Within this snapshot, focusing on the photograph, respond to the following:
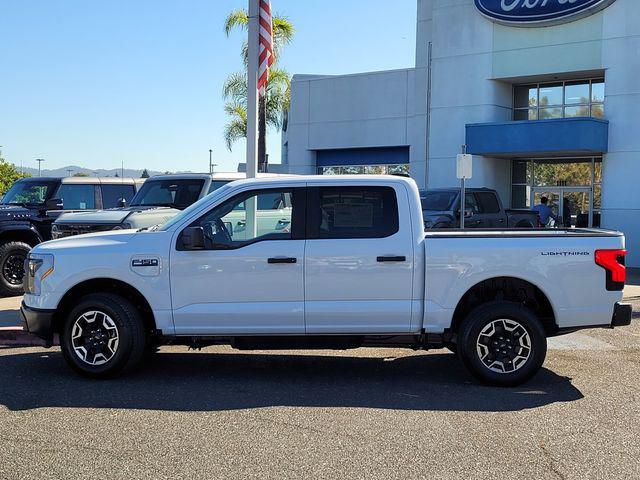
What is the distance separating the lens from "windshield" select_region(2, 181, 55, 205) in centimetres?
1393

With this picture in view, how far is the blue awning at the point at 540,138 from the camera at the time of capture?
22.4 metres

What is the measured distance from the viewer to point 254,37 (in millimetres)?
11750

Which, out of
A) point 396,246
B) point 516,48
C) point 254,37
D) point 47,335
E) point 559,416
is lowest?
point 559,416

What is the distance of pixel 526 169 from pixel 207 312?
71.9 ft

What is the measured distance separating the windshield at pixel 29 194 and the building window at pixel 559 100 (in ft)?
57.6

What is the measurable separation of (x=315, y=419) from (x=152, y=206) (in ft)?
24.2

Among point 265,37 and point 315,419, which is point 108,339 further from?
point 265,37

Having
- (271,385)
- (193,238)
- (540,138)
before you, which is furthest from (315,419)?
(540,138)

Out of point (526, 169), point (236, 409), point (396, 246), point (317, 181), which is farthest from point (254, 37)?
point (526, 169)

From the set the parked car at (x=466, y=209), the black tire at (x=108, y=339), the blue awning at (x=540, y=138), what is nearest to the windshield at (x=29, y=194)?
the black tire at (x=108, y=339)

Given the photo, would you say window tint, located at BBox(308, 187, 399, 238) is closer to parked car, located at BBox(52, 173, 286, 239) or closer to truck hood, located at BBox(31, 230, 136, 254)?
truck hood, located at BBox(31, 230, 136, 254)

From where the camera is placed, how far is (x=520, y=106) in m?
26.3

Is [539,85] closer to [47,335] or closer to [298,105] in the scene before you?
[298,105]

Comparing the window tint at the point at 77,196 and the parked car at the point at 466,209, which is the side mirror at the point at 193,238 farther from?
the parked car at the point at 466,209
